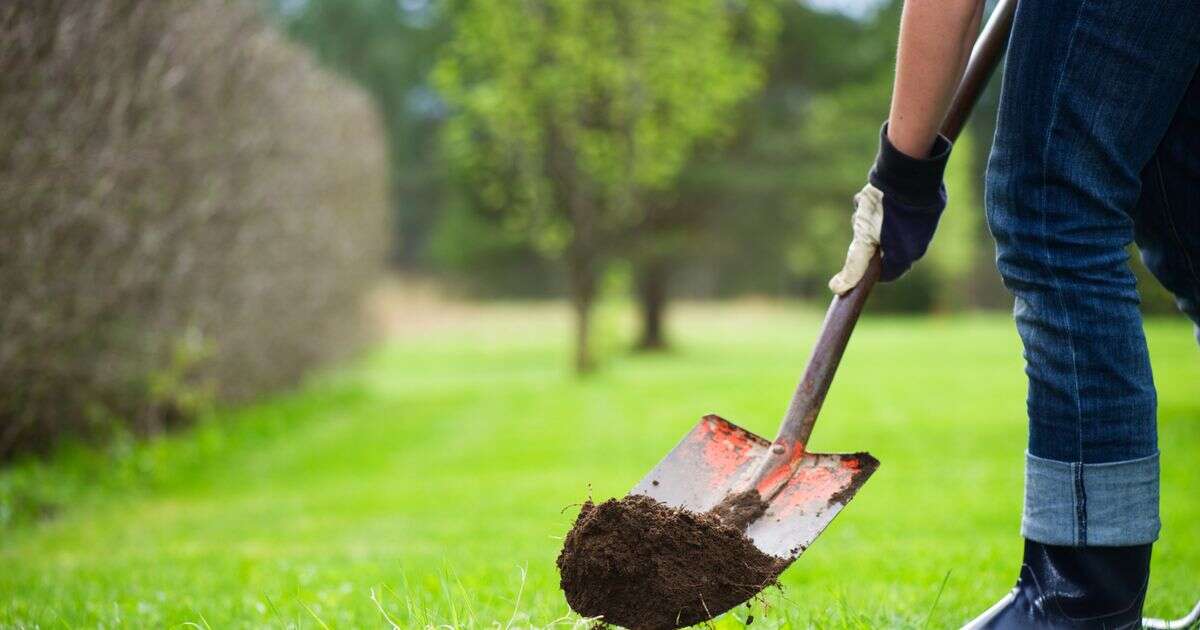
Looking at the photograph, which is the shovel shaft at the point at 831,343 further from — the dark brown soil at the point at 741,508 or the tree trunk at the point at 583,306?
the tree trunk at the point at 583,306

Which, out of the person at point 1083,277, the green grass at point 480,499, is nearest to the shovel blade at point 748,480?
the green grass at point 480,499

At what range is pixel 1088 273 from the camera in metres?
1.86

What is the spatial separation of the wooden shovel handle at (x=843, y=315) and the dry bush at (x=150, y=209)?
16.6 feet

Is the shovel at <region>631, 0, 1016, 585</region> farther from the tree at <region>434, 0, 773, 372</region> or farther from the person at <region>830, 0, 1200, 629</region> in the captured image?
the tree at <region>434, 0, 773, 372</region>

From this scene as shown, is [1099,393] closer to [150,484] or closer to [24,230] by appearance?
[24,230]

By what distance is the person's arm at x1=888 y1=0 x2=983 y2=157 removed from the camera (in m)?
2.01

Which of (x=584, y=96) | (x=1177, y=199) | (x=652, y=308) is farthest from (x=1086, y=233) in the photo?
(x=652, y=308)

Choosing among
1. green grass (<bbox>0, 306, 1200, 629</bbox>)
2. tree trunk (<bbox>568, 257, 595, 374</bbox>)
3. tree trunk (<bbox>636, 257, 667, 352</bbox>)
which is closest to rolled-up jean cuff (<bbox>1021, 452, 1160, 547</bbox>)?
green grass (<bbox>0, 306, 1200, 629</bbox>)

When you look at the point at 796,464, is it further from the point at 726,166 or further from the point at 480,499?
the point at 726,166

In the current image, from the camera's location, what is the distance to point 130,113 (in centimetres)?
752

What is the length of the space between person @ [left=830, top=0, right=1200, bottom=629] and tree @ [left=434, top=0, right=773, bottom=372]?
54.7ft

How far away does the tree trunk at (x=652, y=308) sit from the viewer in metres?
27.3

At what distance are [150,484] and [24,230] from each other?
3.03 meters

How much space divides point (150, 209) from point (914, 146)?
7341 millimetres
